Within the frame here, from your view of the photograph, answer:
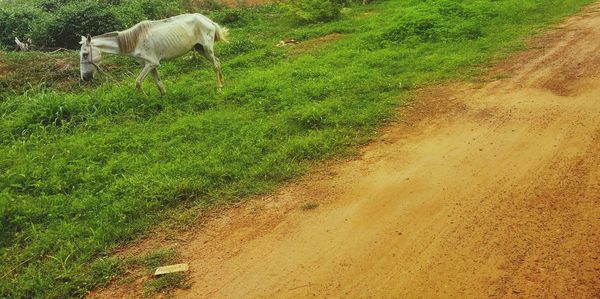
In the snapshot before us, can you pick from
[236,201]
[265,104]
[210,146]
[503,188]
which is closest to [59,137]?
[210,146]

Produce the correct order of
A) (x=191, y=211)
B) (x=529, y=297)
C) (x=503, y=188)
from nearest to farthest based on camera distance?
(x=529, y=297) → (x=503, y=188) → (x=191, y=211)

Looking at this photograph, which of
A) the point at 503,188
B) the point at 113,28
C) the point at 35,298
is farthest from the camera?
the point at 113,28

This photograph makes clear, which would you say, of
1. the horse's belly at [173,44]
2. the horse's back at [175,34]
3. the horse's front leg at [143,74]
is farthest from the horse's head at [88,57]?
the horse's belly at [173,44]

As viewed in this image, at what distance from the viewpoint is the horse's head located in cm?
895

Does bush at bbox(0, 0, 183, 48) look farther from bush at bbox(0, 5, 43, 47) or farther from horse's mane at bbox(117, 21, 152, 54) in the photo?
horse's mane at bbox(117, 21, 152, 54)

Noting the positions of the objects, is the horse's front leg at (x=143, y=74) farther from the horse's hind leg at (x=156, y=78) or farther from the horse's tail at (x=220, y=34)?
the horse's tail at (x=220, y=34)

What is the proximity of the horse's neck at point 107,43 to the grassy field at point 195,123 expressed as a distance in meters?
0.94

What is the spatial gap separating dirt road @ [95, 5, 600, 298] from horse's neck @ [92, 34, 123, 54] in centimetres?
537

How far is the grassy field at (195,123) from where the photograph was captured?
5.56 m

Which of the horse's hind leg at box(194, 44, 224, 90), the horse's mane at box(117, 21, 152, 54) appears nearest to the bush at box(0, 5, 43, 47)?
the horse's mane at box(117, 21, 152, 54)

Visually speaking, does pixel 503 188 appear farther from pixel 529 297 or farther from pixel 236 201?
pixel 236 201

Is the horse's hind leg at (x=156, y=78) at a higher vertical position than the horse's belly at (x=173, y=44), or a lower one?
lower

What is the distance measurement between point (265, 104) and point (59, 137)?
380 centimetres

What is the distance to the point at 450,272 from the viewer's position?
416 cm
